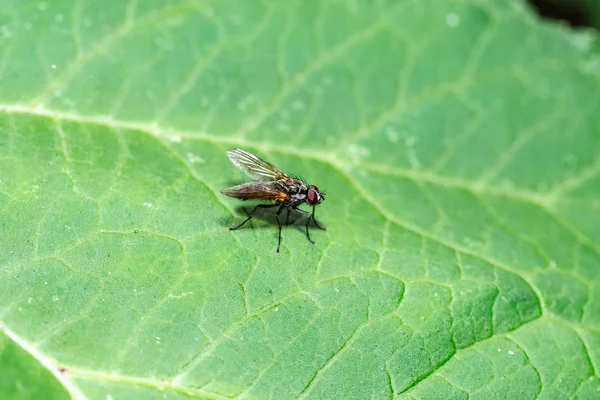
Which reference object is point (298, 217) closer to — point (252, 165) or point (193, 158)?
point (252, 165)

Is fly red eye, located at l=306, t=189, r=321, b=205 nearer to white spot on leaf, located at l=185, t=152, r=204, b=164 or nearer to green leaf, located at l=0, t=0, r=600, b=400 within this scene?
green leaf, located at l=0, t=0, r=600, b=400

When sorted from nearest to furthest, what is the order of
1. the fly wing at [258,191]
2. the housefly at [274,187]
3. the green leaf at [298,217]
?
the green leaf at [298,217], the fly wing at [258,191], the housefly at [274,187]

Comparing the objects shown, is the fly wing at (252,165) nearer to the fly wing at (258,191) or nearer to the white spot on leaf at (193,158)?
the fly wing at (258,191)

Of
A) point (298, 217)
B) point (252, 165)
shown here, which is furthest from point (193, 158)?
point (298, 217)

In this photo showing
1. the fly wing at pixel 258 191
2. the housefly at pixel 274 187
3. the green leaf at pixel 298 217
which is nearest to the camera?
the green leaf at pixel 298 217

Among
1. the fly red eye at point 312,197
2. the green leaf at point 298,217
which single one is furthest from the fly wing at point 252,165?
the fly red eye at point 312,197

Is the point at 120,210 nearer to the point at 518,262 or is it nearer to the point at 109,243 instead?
the point at 109,243

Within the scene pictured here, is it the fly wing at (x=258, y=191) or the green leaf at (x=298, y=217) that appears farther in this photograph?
the fly wing at (x=258, y=191)
